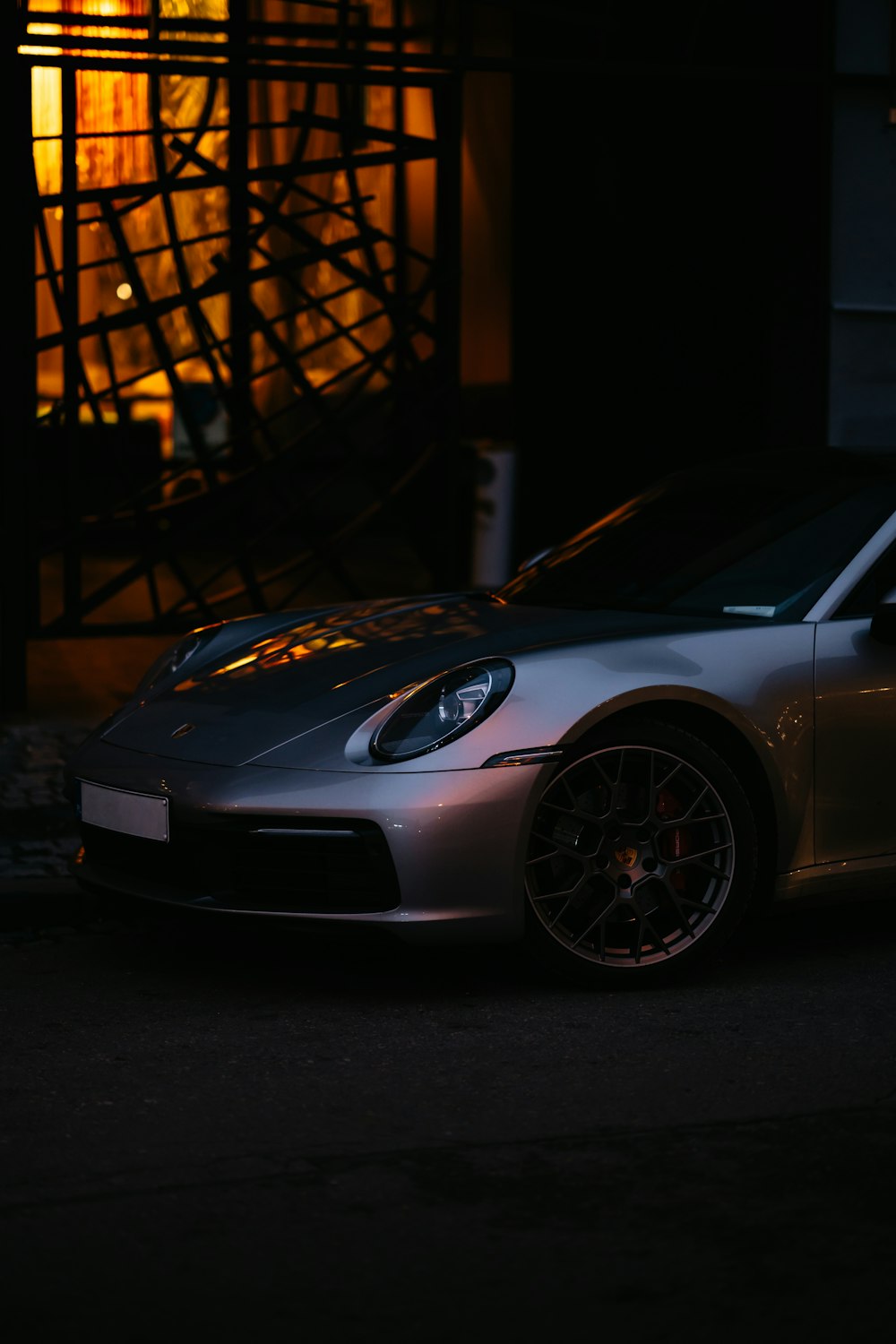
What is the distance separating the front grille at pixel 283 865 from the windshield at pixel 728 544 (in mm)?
1238

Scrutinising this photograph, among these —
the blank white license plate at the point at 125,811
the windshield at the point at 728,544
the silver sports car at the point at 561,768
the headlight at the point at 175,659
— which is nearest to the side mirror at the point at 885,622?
the silver sports car at the point at 561,768

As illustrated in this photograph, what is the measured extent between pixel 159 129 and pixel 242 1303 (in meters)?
7.98

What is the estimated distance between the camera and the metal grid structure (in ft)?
30.8

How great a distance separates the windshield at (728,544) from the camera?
5324mm

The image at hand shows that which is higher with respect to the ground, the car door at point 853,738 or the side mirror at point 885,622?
the side mirror at point 885,622

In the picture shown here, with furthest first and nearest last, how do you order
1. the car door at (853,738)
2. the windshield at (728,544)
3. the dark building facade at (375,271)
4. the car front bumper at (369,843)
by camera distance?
A: 1. the dark building facade at (375,271)
2. the windshield at (728,544)
3. the car door at (853,738)
4. the car front bumper at (369,843)

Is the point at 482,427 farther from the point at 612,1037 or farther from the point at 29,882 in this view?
the point at 612,1037

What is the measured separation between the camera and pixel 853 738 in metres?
5.09

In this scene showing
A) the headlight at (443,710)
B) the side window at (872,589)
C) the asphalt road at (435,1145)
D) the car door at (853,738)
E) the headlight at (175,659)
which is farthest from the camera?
the headlight at (175,659)

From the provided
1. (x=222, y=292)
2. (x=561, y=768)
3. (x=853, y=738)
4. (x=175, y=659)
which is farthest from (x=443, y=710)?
(x=222, y=292)

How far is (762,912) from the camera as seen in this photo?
5113 mm

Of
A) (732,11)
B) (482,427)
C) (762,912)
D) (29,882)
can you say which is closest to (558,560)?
(762,912)

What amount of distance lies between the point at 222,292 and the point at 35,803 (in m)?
3.89

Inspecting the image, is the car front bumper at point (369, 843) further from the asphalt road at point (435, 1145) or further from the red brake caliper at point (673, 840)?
the red brake caliper at point (673, 840)
